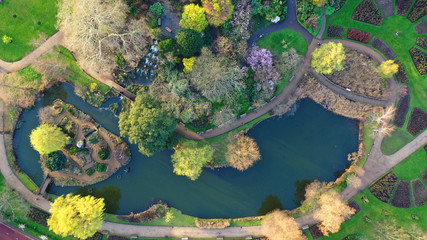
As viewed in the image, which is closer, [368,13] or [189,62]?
[189,62]

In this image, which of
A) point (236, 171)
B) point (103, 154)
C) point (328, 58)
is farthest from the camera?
point (236, 171)

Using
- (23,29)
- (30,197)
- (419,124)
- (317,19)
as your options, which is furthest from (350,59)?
(30,197)

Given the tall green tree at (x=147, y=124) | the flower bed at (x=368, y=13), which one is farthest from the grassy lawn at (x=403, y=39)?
the tall green tree at (x=147, y=124)

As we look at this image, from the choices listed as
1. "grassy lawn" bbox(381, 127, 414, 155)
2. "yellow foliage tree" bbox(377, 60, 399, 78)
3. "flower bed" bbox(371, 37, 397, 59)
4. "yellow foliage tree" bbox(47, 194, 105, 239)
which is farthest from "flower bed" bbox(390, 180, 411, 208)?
"yellow foliage tree" bbox(47, 194, 105, 239)

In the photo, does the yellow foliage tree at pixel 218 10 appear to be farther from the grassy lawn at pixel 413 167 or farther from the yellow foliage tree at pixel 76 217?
the grassy lawn at pixel 413 167

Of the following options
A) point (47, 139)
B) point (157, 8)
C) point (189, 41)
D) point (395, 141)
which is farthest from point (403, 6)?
point (47, 139)

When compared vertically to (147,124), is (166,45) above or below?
above

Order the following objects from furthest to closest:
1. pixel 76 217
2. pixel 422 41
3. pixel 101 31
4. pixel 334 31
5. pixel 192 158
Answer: pixel 334 31 → pixel 422 41 → pixel 76 217 → pixel 101 31 → pixel 192 158

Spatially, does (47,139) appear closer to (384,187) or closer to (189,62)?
(189,62)
